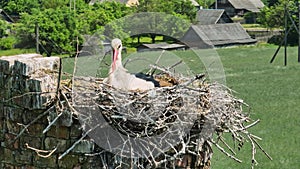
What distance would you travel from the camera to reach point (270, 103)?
2080 cm

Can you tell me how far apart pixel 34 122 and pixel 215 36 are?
185ft

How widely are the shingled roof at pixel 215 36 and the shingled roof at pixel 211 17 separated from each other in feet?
18.5

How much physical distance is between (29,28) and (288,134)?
36.3 m

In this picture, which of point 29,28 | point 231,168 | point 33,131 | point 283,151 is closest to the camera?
point 33,131

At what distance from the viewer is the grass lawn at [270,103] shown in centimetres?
1320

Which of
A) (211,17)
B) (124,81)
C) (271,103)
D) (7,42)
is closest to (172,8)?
(211,17)

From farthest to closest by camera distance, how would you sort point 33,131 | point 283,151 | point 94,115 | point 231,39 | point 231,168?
point 231,39, point 283,151, point 231,168, point 33,131, point 94,115

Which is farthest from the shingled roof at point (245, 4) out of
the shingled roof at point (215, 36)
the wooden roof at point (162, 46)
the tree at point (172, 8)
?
the wooden roof at point (162, 46)

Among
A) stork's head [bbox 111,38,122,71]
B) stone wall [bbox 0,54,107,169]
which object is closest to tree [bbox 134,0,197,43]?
stork's head [bbox 111,38,122,71]

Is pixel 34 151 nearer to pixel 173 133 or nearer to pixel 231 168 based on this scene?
pixel 173 133

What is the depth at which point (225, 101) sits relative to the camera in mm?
6129

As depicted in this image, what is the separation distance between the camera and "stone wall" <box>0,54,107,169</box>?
567 centimetres

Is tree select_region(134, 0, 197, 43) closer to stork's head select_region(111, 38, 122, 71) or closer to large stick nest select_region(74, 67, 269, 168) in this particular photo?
stork's head select_region(111, 38, 122, 71)

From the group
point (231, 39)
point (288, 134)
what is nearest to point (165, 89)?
point (288, 134)
